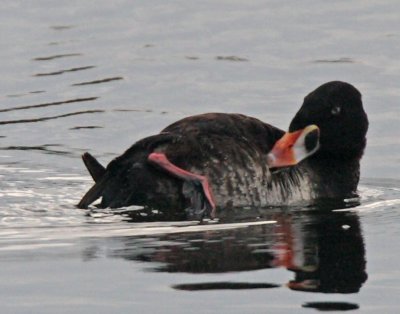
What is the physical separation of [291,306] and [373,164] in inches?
228

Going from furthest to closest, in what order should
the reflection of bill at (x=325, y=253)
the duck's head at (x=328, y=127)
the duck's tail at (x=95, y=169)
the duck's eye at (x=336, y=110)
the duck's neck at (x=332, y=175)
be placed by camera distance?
the duck's neck at (x=332, y=175), the duck's eye at (x=336, y=110), the duck's head at (x=328, y=127), the duck's tail at (x=95, y=169), the reflection of bill at (x=325, y=253)

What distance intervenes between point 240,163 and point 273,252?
1.89 m

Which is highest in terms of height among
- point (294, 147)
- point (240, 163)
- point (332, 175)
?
point (294, 147)

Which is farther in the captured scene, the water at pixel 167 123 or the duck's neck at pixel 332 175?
the duck's neck at pixel 332 175

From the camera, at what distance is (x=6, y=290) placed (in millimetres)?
9312

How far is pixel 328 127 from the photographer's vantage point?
12984mm

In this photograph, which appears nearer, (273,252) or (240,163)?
(273,252)

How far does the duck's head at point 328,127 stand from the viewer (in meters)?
12.8

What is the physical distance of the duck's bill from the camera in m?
12.5

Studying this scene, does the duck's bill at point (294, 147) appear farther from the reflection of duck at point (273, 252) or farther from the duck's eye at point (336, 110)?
the reflection of duck at point (273, 252)

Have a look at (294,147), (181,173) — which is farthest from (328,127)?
(181,173)

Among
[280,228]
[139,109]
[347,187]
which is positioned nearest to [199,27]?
[139,109]

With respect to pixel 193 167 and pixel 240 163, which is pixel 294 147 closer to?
pixel 240 163

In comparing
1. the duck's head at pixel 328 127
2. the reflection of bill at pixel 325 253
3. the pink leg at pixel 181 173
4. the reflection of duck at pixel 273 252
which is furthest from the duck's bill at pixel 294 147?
the reflection of duck at pixel 273 252
